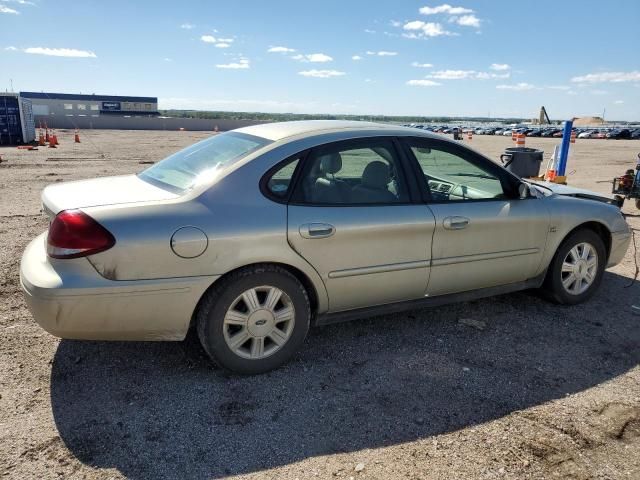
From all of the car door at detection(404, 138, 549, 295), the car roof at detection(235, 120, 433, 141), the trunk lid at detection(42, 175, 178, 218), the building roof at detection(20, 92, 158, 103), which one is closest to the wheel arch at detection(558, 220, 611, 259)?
the car door at detection(404, 138, 549, 295)

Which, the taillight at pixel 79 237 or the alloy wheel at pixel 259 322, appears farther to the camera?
the alloy wheel at pixel 259 322

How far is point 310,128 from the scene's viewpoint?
372cm

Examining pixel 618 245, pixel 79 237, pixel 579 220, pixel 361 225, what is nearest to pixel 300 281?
pixel 361 225

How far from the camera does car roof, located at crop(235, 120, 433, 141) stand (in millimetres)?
3586

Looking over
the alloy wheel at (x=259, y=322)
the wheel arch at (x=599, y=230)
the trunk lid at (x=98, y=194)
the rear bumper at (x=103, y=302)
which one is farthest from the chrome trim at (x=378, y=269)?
the wheel arch at (x=599, y=230)

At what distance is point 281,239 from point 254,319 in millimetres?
541

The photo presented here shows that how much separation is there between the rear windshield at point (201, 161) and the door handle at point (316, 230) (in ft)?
2.11

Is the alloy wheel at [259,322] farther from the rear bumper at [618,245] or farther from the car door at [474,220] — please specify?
the rear bumper at [618,245]

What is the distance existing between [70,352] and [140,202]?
1.35m

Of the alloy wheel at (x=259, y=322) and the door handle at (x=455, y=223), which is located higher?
the door handle at (x=455, y=223)

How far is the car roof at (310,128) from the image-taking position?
11.8 ft

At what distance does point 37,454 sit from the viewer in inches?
100

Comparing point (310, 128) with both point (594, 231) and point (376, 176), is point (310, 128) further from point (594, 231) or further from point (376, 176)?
point (594, 231)

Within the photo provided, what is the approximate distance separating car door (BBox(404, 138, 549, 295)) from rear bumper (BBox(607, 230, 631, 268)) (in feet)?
3.22
